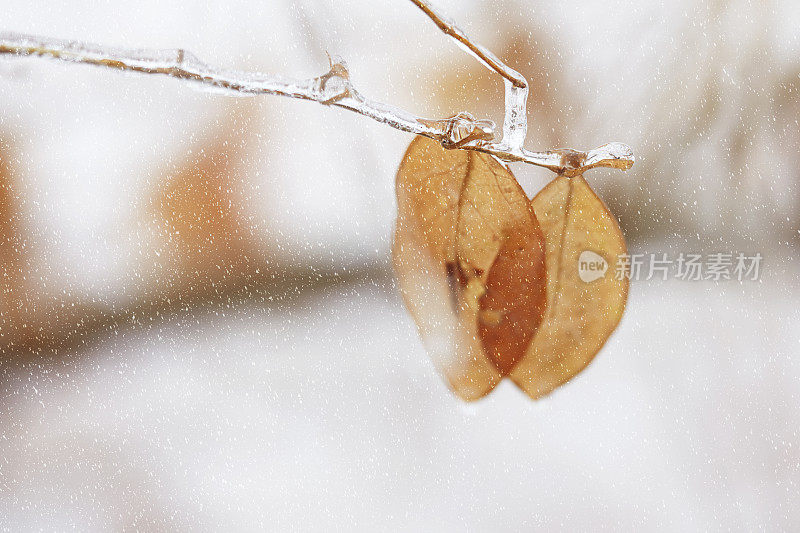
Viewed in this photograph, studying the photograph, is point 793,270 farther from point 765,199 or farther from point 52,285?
point 52,285

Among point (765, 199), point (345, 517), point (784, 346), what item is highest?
point (765, 199)

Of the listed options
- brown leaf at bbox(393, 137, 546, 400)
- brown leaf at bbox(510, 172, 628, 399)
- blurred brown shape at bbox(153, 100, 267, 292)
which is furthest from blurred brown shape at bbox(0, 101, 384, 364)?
brown leaf at bbox(510, 172, 628, 399)

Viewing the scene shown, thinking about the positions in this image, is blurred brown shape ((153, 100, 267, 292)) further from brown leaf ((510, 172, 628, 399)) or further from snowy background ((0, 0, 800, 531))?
brown leaf ((510, 172, 628, 399))

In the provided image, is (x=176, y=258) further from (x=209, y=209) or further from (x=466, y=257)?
(x=466, y=257)

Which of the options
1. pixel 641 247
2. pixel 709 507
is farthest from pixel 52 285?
pixel 709 507

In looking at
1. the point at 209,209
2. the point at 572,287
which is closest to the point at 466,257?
the point at 572,287

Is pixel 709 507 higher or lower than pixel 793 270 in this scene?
lower

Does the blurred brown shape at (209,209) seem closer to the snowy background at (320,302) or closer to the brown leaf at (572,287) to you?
the snowy background at (320,302)
